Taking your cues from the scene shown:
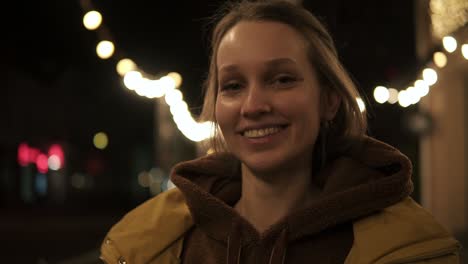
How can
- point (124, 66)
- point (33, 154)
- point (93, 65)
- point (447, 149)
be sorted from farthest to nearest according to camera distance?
1. point (33, 154)
2. point (93, 65)
3. point (447, 149)
4. point (124, 66)

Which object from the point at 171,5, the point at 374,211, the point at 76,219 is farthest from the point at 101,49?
the point at 76,219

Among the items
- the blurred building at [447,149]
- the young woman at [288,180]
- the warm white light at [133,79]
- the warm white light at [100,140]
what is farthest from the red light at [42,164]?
the young woman at [288,180]

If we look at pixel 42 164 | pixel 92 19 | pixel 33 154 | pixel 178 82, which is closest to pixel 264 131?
pixel 92 19

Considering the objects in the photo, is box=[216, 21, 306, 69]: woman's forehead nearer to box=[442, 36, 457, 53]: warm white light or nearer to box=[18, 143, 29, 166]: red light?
box=[442, 36, 457, 53]: warm white light

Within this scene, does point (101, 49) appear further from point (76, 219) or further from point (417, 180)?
→ point (76, 219)

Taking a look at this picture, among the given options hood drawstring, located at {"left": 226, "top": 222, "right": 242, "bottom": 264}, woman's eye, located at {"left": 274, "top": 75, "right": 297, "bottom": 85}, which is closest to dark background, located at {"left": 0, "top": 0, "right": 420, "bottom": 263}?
woman's eye, located at {"left": 274, "top": 75, "right": 297, "bottom": 85}

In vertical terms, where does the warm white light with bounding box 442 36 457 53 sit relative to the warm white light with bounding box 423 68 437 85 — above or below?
above

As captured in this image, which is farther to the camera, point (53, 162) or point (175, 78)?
point (53, 162)

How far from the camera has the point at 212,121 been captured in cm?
279

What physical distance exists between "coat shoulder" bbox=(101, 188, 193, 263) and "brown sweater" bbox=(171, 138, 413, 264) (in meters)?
0.07

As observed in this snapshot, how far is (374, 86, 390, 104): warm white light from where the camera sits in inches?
154

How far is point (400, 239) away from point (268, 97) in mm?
621

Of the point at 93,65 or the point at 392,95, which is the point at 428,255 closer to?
the point at 392,95

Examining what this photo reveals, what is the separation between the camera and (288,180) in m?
2.38
